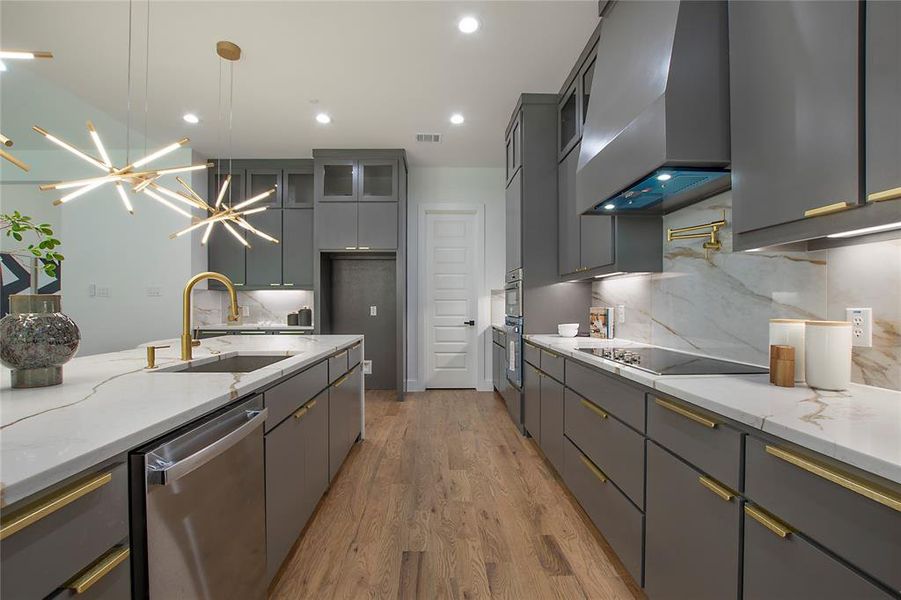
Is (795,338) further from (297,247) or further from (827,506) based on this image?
(297,247)

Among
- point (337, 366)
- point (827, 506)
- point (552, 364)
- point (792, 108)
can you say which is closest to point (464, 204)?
point (552, 364)

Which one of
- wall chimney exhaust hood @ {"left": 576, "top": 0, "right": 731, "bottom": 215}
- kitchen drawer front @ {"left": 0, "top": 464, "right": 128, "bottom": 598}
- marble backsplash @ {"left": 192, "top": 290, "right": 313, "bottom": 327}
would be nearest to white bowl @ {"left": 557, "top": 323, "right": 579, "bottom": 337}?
wall chimney exhaust hood @ {"left": 576, "top": 0, "right": 731, "bottom": 215}

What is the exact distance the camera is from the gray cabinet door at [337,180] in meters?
4.55

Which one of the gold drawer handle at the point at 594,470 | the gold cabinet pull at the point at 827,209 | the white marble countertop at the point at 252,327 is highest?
the gold cabinet pull at the point at 827,209

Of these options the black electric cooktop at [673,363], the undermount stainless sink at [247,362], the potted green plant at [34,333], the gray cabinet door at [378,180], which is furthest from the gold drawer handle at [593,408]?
the gray cabinet door at [378,180]

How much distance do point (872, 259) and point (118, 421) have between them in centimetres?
216

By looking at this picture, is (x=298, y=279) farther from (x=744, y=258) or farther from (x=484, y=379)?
(x=744, y=258)

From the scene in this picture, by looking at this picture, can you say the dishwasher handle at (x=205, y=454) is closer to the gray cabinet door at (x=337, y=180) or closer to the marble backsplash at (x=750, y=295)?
the marble backsplash at (x=750, y=295)

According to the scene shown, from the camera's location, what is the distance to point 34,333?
40.3 inches

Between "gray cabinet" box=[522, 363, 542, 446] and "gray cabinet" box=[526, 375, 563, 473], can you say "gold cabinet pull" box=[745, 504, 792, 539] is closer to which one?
"gray cabinet" box=[526, 375, 563, 473]

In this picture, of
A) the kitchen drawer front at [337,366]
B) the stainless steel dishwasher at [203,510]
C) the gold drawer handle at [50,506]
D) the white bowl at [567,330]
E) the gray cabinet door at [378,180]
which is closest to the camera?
the gold drawer handle at [50,506]

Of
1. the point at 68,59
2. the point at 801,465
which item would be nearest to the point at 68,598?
the point at 801,465

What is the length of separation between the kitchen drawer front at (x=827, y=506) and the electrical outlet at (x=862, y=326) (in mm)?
716

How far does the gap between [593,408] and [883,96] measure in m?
1.42
